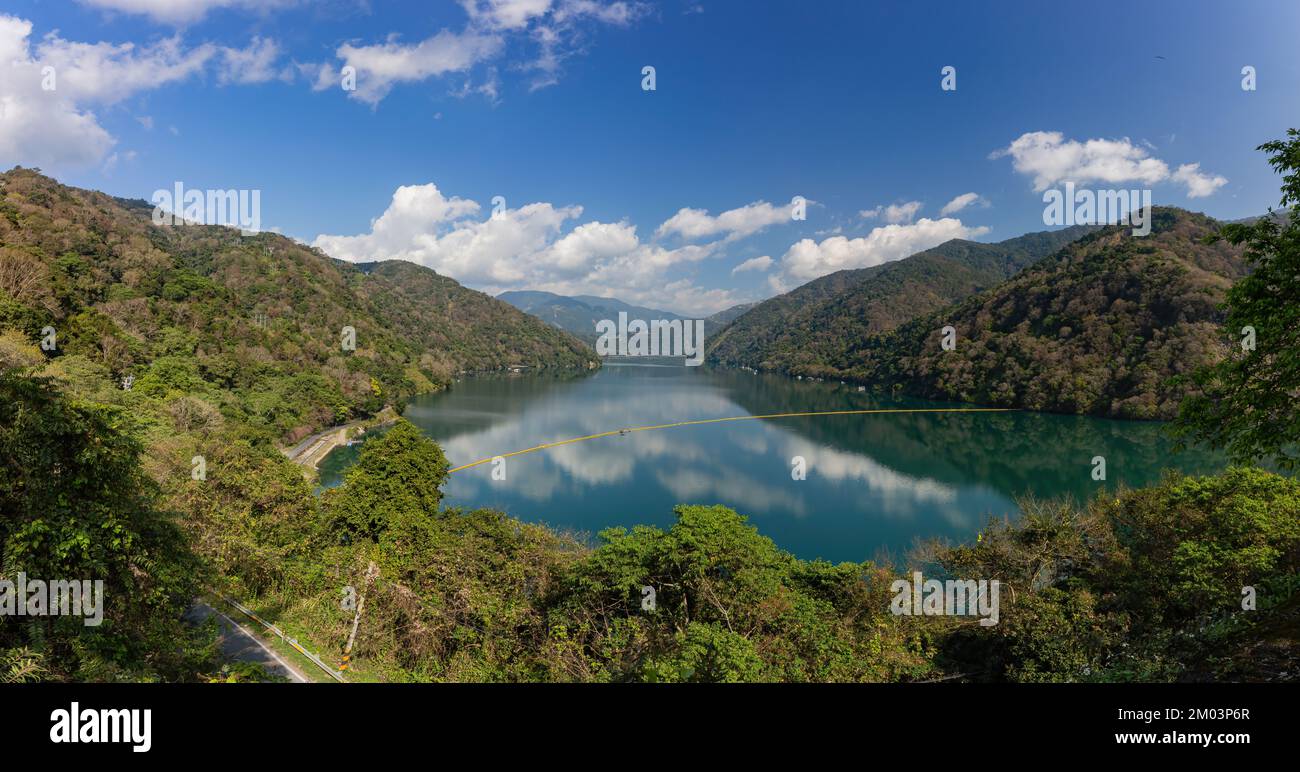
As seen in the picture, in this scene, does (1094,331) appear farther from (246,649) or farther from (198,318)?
(198,318)

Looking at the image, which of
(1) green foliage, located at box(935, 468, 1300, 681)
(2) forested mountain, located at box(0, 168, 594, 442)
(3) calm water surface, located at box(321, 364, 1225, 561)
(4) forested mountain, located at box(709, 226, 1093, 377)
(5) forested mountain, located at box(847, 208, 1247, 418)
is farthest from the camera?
(4) forested mountain, located at box(709, 226, 1093, 377)

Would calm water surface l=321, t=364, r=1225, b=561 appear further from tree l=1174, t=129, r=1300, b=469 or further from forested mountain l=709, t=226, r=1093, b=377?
forested mountain l=709, t=226, r=1093, b=377

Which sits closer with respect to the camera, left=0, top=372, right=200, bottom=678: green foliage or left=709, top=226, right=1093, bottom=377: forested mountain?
left=0, top=372, right=200, bottom=678: green foliage

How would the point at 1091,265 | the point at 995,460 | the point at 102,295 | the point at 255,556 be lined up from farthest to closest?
the point at 1091,265, the point at 995,460, the point at 102,295, the point at 255,556

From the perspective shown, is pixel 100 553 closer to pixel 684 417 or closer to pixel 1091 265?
pixel 684 417

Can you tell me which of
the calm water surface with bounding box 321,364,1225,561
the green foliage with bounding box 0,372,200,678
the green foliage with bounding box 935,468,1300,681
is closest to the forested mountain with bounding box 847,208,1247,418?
the calm water surface with bounding box 321,364,1225,561

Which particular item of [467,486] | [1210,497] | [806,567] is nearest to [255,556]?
[806,567]
